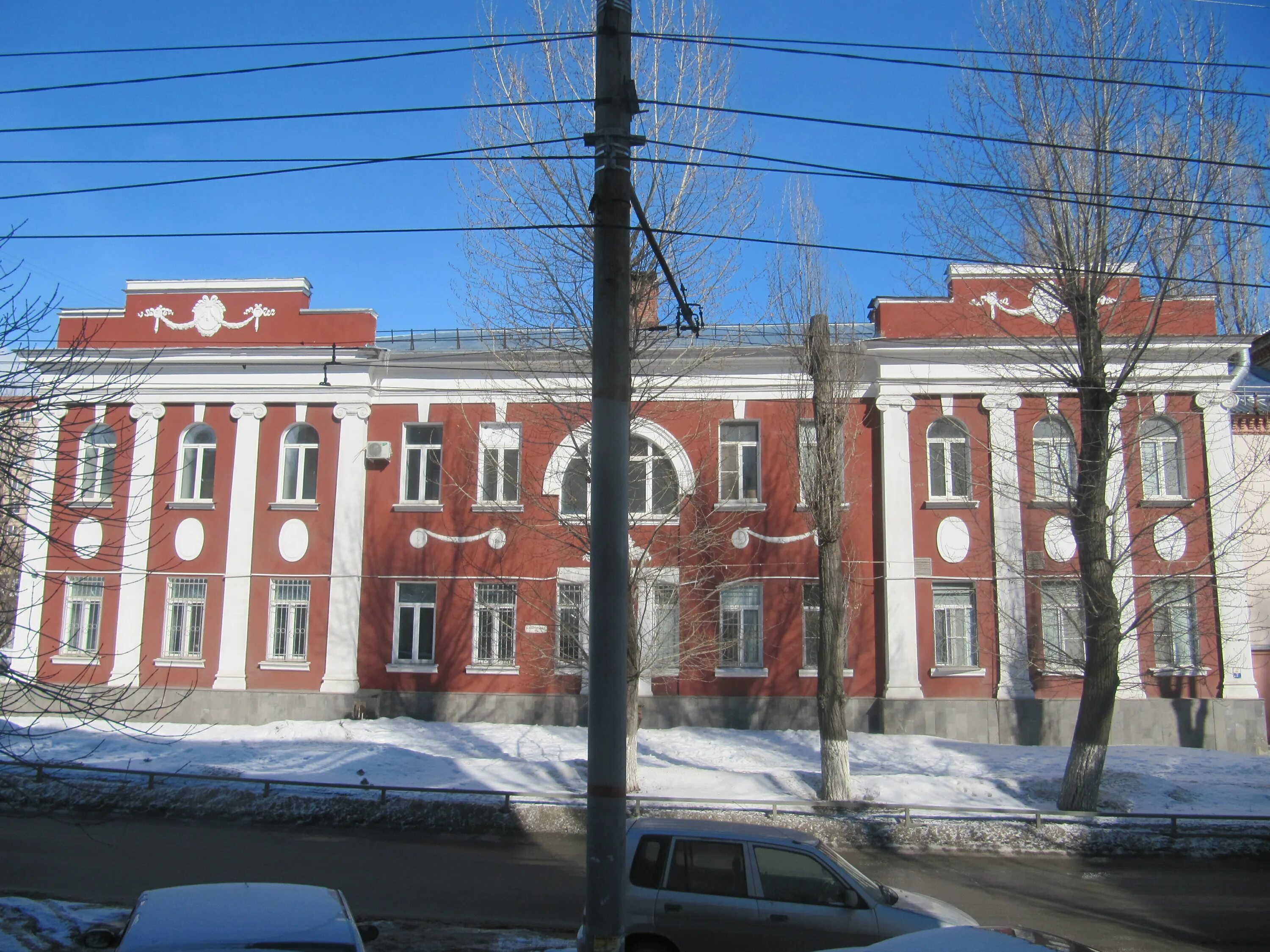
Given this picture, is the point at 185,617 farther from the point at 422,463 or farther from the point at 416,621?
the point at 422,463

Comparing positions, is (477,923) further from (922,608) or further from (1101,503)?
(922,608)

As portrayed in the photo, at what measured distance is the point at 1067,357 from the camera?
46.6 ft

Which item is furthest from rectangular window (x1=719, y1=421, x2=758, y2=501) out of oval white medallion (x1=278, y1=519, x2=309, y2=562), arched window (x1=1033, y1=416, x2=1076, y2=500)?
oval white medallion (x1=278, y1=519, x2=309, y2=562)

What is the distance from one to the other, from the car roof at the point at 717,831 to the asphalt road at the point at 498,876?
83.8 inches

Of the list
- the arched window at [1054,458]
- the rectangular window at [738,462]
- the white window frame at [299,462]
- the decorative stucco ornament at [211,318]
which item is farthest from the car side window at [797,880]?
the decorative stucco ornament at [211,318]

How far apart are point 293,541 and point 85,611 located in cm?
525

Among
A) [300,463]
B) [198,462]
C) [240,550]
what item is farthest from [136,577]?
[300,463]

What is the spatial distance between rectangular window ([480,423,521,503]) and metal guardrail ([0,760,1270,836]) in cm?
798

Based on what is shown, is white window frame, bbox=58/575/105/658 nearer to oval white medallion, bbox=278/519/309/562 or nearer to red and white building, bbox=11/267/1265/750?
red and white building, bbox=11/267/1265/750

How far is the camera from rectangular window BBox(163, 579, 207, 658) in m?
21.3

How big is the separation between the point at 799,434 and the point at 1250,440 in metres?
11.9

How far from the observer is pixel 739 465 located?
68.9 ft

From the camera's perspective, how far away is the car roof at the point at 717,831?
25.2ft

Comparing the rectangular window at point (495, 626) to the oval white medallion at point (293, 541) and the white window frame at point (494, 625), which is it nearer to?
the white window frame at point (494, 625)
